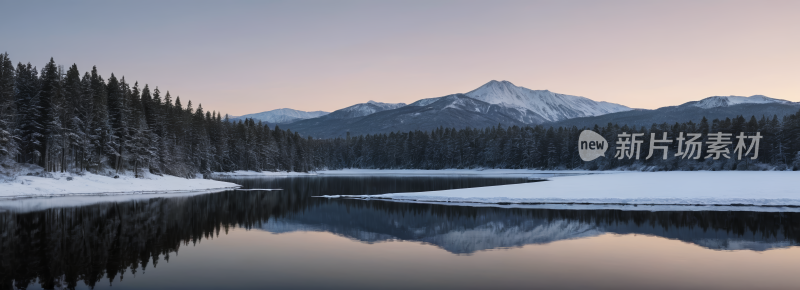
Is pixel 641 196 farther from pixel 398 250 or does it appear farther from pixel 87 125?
pixel 87 125

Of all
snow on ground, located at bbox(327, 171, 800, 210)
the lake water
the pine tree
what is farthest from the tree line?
snow on ground, located at bbox(327, 171, 800, 210)

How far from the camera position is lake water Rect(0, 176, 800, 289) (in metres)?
13.4

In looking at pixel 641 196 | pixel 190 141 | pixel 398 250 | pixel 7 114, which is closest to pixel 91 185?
pixel 7 114

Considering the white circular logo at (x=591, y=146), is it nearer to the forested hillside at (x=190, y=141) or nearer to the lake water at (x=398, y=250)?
the forested hillside at (x=190, y=141)

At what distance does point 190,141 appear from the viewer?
3511 inches

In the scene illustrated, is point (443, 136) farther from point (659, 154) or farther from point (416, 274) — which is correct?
point (416, 274)

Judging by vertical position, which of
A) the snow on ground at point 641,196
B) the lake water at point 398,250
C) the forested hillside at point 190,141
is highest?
the forested hillside at point 190,141

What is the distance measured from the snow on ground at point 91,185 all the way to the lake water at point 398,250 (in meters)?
17.2

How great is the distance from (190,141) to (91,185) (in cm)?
3884

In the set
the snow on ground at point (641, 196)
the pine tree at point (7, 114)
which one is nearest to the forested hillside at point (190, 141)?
the pine tree at point (7, 114)

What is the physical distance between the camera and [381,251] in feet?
59.8

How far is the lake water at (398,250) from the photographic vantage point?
13.4 meters

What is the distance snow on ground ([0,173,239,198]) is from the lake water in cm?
1723

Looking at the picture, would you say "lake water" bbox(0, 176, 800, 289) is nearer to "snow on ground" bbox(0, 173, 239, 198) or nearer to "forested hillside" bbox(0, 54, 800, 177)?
"snow on ground" bbox(0, 173, 239, 198)
